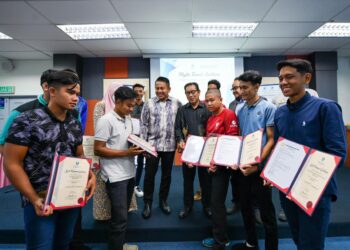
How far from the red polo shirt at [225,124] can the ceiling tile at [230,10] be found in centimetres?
175

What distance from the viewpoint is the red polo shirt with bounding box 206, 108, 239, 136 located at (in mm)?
1807

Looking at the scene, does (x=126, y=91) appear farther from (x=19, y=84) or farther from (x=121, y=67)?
(x=19, y=84)

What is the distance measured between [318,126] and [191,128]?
126 centimetres

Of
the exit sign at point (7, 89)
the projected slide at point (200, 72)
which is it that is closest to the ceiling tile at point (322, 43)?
the projected slide at point (200, 72)

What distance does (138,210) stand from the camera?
2.55 metres

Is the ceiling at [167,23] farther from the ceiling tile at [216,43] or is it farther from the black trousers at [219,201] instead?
the black trousers at [219,201]

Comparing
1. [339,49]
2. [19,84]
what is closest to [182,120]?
[339,49]

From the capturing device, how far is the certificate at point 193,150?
192 cm

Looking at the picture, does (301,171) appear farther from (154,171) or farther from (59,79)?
(154,171)

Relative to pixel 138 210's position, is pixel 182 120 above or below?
above

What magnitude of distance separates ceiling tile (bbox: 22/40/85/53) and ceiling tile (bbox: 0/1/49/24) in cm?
85

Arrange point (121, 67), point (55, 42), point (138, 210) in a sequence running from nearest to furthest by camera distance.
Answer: point (138, 210) < point (55, 42) < point (121, 67)

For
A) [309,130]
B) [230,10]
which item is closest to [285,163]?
[309,130]

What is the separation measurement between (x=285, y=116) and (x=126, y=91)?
105 cm
